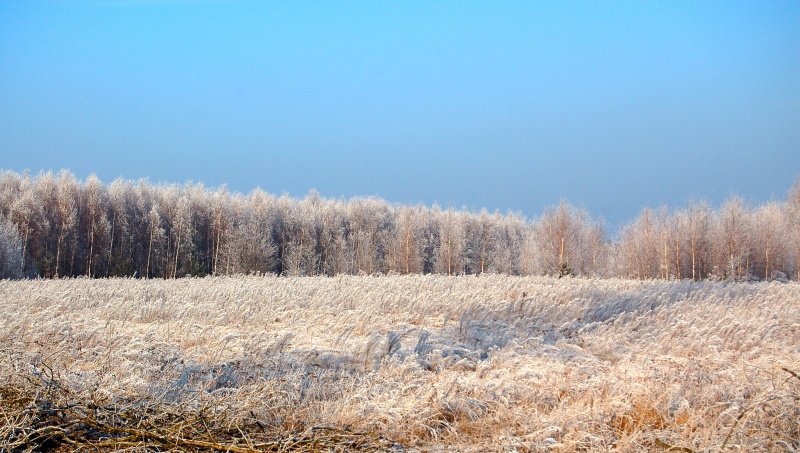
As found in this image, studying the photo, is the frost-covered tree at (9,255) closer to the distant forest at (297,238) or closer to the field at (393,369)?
the distant forest at (297,238)

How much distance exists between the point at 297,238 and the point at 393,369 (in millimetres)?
39114

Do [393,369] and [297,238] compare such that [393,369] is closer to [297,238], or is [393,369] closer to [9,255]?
[9,255]

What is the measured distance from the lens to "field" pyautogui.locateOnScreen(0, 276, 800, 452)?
13.7 ft

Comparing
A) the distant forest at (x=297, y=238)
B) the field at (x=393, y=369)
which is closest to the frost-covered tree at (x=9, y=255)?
the distant forest at (x=297, y=238)

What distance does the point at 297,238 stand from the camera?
44.7 m

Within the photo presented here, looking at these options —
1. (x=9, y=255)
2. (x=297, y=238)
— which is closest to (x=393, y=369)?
(x=9, y=255)

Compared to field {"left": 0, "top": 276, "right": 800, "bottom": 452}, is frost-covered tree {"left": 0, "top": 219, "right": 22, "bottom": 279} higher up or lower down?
higher up

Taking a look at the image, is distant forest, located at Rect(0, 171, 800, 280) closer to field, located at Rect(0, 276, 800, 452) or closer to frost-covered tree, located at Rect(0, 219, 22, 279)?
frost-covered tree, located at Rect(0, 219, 22, 279)

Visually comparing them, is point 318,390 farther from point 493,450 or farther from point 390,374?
point 493,450

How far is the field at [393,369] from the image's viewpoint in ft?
13.7

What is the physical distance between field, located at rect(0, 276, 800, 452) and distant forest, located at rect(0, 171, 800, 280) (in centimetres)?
1852

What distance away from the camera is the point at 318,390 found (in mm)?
5879

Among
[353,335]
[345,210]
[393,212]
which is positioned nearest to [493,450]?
[353,335]

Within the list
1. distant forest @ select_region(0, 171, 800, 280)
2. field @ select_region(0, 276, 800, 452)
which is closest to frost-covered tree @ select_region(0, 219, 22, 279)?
distant forest @ select_region(0, 171, 800, 280)
